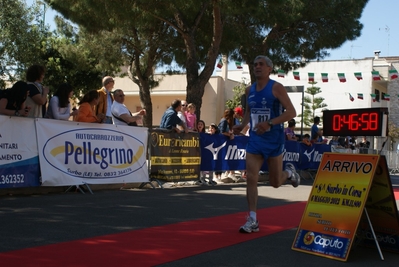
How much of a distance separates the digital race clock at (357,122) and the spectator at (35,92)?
18.4ft

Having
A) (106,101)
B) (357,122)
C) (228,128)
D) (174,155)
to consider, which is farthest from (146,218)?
(228,128)

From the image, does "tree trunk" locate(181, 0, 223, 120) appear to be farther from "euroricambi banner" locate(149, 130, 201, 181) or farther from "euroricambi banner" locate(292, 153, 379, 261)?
"euroricambi banner" locate(292, 153, 379, 261)

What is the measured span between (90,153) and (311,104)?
163 ft

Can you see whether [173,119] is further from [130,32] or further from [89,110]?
[130,32]

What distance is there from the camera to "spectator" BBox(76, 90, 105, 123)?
10.6m

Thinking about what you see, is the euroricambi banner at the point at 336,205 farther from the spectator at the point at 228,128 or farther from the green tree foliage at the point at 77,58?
the green tree foliage at the point at 77,58

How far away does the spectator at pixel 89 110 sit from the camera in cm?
1062

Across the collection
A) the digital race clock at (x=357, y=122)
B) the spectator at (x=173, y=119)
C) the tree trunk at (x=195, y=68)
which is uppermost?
the tree trunk at (x=195, y=68)

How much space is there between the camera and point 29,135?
31.4 ft

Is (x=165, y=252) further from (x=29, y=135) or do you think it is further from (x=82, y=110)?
(x=82, y=110)

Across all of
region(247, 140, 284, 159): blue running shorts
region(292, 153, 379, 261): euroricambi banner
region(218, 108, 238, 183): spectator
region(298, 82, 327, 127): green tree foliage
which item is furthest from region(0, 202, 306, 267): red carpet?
region(298, 82, 327, 127): green tree foliage

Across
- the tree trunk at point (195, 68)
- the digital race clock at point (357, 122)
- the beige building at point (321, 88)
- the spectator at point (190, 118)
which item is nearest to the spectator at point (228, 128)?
the spectator at point (190, 118)

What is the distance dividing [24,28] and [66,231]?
86.3 ft

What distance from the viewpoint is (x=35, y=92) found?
9852mm
